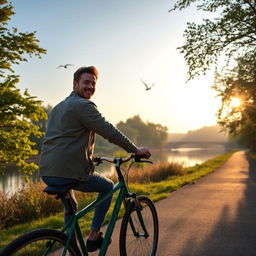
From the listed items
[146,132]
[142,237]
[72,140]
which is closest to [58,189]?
[72,140]

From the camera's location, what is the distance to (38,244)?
7.67 ft

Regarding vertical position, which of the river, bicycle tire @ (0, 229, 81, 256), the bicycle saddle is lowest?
the river

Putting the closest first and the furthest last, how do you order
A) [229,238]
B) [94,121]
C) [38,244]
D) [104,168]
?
[38,244] < [94,121] < [229,238] < [104,168]

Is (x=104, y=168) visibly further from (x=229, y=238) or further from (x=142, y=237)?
(x=142, y=237)

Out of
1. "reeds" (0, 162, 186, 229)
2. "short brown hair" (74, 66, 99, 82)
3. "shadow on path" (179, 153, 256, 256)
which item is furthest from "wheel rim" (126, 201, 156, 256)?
"reeds" (0, 162, 186, 229)

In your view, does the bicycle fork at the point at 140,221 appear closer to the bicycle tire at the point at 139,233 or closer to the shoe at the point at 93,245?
the bicycle tire at the point at 139,233

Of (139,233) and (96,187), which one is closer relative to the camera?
(96,187)

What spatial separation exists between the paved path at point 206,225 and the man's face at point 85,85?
236cm

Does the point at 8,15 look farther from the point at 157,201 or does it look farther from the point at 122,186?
the point at 122,186

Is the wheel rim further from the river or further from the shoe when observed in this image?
the river

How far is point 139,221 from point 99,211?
2.27 feet

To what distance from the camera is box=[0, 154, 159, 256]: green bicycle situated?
2309 millimetres

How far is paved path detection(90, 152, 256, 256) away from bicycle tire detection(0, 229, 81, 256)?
6.33 ft

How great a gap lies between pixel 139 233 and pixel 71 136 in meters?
1.61
